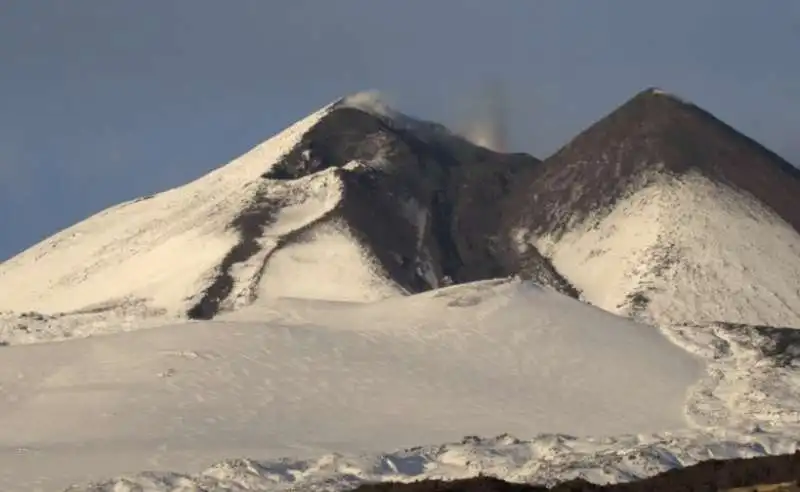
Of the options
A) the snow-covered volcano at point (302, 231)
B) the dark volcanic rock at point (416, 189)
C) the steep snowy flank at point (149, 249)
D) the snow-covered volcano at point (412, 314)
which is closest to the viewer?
the snow-covered volcano at point (412, 314)

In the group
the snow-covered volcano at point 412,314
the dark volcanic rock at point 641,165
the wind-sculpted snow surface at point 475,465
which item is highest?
the dark volcanic rock at point 641,165

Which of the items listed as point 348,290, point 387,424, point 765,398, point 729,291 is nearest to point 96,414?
point 387,424

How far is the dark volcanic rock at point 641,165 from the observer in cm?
9725

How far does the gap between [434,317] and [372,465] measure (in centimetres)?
2330

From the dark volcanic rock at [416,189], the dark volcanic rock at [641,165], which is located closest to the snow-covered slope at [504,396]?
the dark volcanic rock at [416,189]

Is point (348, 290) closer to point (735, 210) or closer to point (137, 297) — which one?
point (137, 297)

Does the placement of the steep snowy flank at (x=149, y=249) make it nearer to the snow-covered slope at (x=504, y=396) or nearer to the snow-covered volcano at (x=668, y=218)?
the snow-covered volcano at (x=668, y=218)

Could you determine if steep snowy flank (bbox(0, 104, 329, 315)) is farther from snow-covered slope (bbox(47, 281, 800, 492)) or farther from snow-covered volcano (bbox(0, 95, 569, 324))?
snow-covered slope (bbox(47, 281, 800, 492))

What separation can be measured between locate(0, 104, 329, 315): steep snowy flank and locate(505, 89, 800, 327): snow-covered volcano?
802 inches

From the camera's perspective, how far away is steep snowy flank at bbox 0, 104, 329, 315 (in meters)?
87.4

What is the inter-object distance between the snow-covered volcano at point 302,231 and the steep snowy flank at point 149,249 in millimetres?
154

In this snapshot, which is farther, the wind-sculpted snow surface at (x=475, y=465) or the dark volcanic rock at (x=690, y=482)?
the wind-sculpted snow surface at (x=475, y=465)

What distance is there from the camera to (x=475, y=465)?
3650 cm

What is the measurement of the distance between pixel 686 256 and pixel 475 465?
→ 5245 cm
